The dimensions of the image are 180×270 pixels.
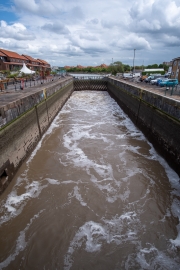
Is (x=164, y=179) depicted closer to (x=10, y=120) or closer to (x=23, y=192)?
(x=23, y=192)

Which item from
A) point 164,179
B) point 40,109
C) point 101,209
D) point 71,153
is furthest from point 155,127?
point 40,109

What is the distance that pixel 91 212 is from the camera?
6211 millimetres

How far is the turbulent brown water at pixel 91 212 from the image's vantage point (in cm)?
480

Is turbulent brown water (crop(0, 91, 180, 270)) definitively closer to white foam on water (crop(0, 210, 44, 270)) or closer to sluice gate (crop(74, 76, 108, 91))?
white foam on water (crop(0, 210, 44, 270))

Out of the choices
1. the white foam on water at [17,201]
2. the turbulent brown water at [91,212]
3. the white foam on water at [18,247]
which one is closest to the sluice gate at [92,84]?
the turbulent brown water at [91,212]

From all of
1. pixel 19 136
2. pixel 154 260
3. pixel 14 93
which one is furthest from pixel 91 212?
pixel 14 93

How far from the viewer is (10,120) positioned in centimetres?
856

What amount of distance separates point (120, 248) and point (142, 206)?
1906mm

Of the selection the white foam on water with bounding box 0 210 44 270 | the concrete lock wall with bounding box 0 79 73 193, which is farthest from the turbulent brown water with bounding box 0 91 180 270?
the concrete lock wall with bounding box 0 79 73 193

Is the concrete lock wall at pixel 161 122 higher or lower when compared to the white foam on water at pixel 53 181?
higher

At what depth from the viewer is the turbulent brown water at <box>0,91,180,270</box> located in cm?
480

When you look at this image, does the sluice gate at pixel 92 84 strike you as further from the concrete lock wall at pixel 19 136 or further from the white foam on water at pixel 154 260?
the white foam on water at pixel 154 260

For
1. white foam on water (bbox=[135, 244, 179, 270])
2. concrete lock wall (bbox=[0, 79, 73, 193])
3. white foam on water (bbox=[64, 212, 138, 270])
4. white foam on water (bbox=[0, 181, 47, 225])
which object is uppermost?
concrete lock wall (bbox=[0, 79, 73, 193])

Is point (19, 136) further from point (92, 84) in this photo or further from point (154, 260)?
point (92, 84)
